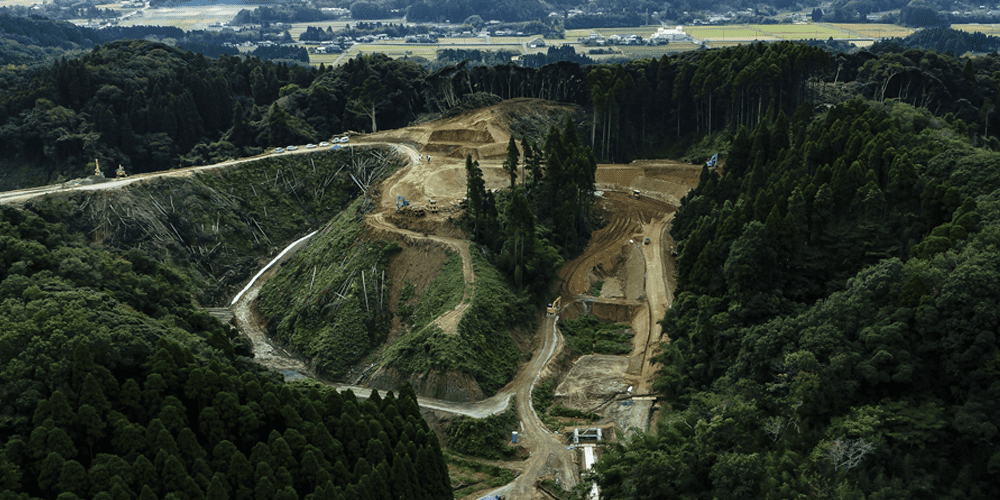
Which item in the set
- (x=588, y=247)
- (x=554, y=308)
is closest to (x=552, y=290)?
(x=554, y=308)

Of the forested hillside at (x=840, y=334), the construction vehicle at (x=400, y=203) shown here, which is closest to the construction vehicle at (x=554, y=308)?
the forested hillside at (x=840, y=334)

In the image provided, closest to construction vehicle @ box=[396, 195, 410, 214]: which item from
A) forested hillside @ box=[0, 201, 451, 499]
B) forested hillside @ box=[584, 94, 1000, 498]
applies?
forested hillside @ box=[584, 94, 1000, 498]

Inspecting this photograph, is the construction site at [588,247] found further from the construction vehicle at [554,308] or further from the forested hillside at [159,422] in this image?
the forested hillside at [159,422]

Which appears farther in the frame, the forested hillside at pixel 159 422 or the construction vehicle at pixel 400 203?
the construction vehicle at pixel 400 203

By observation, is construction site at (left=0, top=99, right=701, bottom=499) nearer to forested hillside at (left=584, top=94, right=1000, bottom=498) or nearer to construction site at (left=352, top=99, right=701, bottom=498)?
construction site at (left=352, top=99, right=701, bottom=498)

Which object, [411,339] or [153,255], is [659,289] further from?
[153,255]

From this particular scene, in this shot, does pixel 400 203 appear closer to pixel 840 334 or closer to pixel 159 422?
pixel 159 422

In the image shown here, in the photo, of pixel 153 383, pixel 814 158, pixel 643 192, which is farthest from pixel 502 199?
pixel 153 383

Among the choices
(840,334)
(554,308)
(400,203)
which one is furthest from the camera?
(400,203)
